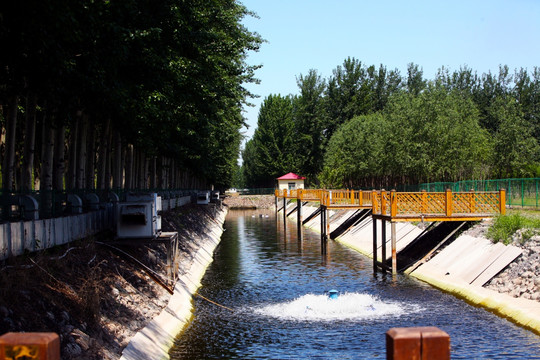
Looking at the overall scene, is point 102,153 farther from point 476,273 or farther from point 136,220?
point 476,273

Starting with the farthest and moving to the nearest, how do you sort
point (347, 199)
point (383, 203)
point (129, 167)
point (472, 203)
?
point (347, 199) < point (129, 167) < point (383, 203) < point (472, 203)

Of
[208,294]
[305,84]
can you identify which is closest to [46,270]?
[208,294]

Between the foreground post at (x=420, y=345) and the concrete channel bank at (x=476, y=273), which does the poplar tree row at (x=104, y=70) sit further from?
the concrete channel bank at (x=476, y=273)

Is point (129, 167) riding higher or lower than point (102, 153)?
lower

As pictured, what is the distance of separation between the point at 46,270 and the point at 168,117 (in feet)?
30.9

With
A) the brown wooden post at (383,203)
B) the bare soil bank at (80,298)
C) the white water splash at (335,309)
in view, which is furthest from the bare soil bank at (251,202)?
the bare soil bank at (80,298)

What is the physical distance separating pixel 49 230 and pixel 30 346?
36.0ft

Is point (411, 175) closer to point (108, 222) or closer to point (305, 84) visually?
point (108, 222)

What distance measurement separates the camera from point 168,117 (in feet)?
65.9

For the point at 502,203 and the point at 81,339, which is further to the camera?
the point at 502,203

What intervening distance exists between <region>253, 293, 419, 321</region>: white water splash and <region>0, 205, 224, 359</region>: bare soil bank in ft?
12.9

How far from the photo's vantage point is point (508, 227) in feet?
74.7

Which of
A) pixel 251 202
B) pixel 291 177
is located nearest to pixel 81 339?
pixel 291 177

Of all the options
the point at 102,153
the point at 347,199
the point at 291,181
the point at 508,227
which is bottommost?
the point at 508,227
